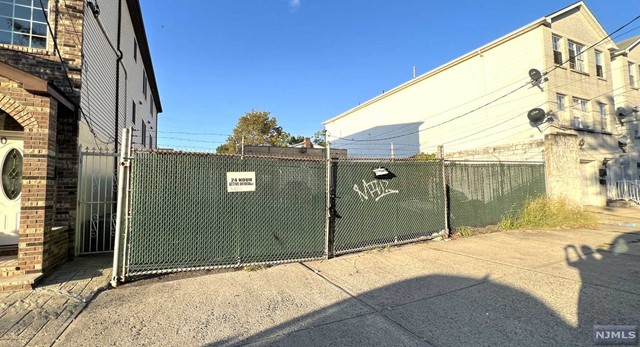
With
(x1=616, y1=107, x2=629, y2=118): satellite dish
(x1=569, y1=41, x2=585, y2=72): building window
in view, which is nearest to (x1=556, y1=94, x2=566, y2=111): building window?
(x1=569, y1=41, x2=585, y2=72): building window

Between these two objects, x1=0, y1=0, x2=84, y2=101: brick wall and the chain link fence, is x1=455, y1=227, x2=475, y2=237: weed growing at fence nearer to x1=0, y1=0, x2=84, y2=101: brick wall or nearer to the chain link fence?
the chain link fence

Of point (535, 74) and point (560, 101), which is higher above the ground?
point (535, 74)

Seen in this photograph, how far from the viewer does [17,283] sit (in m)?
4.37

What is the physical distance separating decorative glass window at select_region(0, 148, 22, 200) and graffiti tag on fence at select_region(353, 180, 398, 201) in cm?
676

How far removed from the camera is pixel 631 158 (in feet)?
57.2

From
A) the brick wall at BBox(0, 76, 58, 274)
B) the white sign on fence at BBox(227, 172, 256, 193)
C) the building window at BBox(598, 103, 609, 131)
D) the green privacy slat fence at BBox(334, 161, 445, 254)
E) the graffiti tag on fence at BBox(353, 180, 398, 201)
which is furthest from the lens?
the building window at BBox(598, 103, 609, 131)

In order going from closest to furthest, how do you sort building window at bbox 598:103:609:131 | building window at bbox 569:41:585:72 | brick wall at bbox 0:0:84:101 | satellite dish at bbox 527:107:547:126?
brick wall at bbox 0:0:84:101 → satellite dish at bbox 527:107:547:126 → building window at bbox 569:41:585:72 → building window at bbox 598:103:609:131

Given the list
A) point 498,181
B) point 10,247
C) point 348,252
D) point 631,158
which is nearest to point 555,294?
point 348,252

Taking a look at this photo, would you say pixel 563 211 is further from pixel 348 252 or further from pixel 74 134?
pixel 74 134

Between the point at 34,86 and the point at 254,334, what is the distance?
4983 millimetres

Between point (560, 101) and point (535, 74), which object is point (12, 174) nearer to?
point (535, 74)

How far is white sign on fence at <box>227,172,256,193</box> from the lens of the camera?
5379 mm

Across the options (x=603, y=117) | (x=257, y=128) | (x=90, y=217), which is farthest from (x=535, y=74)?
(x=257, y=128)

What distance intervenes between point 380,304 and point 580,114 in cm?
1715
